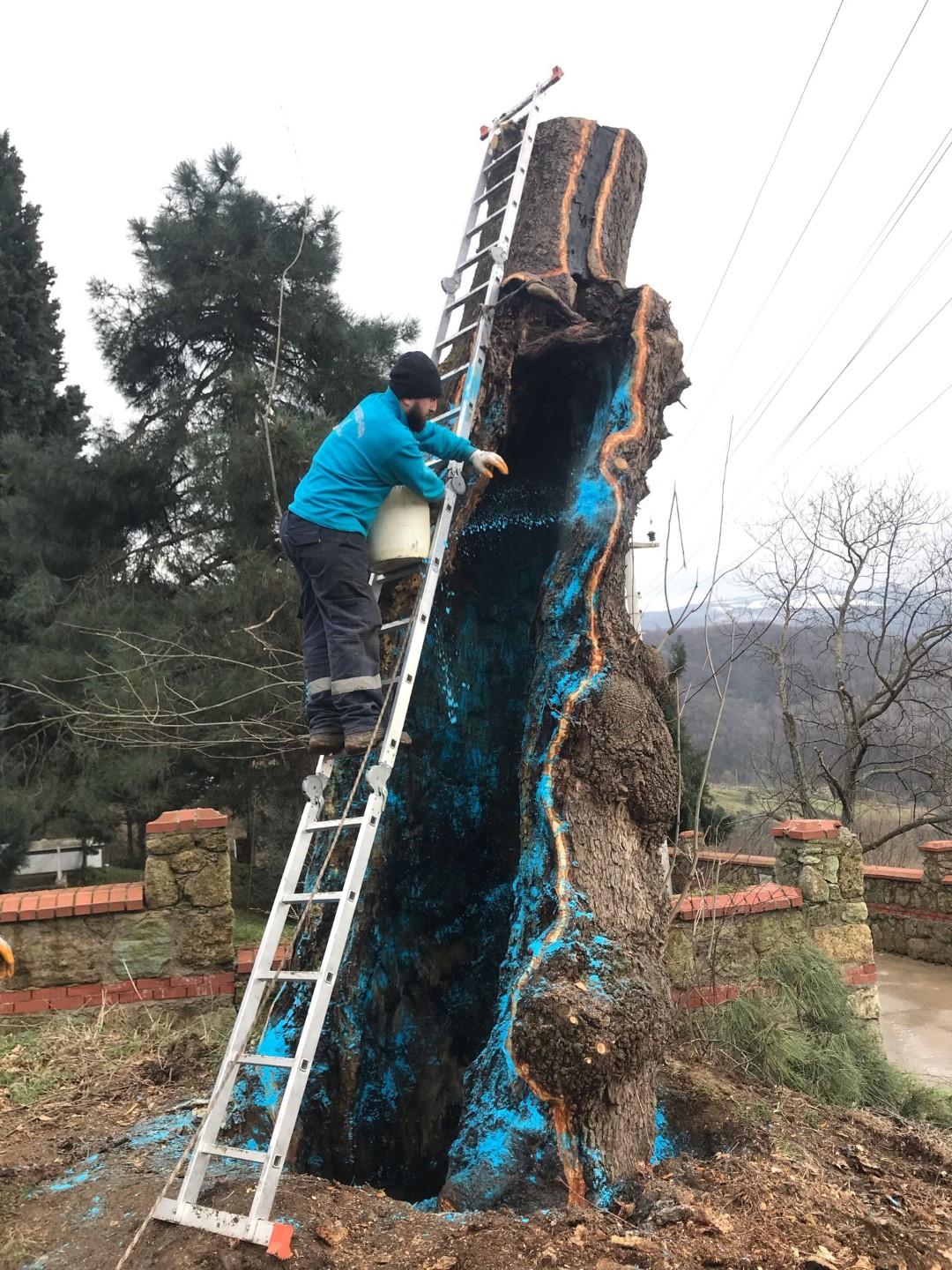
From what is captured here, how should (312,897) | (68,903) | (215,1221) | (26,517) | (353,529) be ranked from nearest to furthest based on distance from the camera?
(215,1221), (312,897), (353,529), (68,903), (26,517)

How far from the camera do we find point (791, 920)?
20.2ft

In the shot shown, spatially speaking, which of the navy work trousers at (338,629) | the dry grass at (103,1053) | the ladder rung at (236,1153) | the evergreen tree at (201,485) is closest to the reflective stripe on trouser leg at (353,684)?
the navy work trousers at (338,629)

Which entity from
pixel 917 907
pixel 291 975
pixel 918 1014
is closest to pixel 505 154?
pixel 291 975

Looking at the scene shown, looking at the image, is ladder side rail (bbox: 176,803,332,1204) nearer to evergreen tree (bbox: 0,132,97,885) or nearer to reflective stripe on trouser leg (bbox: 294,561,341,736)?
reflective stripe on trouser leg (bbox: 294,561,341,736)

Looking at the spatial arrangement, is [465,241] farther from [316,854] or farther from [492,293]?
[316,854]

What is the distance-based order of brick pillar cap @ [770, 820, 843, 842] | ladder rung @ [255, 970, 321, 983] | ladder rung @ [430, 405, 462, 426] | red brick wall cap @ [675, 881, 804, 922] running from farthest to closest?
brick pillar cap @ [770, 820, 843, 842] < red brick wall cap @ [675, 881, 804, 922] < ladder rung @ [430, 405, 462, 426] < ladder rung @ [255, 970, 321, 983]

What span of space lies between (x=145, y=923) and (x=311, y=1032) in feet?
11.1

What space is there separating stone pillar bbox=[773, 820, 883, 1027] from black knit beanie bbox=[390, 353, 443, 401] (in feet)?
15.5

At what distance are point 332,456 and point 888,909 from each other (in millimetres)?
9503

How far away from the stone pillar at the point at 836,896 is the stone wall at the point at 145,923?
4.03m

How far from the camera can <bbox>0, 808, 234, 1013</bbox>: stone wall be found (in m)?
5.13

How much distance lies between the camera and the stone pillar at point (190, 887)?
5316 millimetres

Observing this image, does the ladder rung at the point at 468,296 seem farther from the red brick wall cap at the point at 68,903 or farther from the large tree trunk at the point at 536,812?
the red brick wall cap at the point at 68,903

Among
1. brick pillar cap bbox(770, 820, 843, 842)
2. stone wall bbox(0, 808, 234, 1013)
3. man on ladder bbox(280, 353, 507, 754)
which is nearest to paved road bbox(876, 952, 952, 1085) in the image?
brick pillar cap bbox(770, 820, 843, 842)
